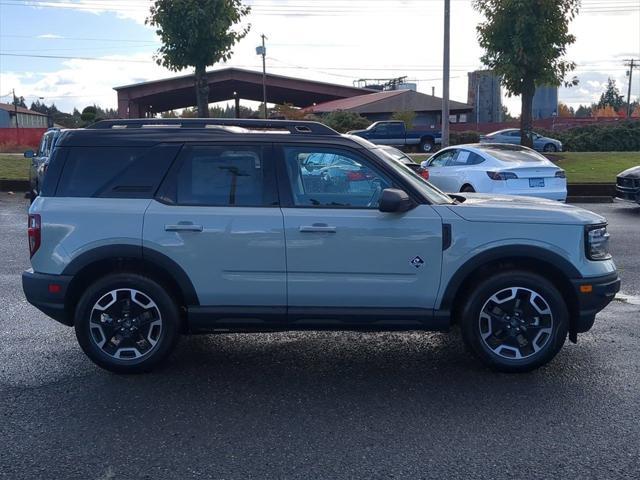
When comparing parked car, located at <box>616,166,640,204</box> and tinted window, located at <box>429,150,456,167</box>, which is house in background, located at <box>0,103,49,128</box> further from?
parked car, located at <box>616,166,640,204</box>

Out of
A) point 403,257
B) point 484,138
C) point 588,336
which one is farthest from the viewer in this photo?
point 484,138

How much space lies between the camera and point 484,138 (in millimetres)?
37750

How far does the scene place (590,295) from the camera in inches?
212

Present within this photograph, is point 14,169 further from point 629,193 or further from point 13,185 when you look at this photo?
point 629,193

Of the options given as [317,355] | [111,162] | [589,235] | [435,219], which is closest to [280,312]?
[317,355]

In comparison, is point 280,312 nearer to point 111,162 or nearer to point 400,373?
point 400,373

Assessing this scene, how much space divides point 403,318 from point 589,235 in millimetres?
1545

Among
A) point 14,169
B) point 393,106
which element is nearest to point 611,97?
point 393,106

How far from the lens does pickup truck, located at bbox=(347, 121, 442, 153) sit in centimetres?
3840

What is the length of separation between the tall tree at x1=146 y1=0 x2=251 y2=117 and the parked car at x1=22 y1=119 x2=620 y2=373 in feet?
55.7

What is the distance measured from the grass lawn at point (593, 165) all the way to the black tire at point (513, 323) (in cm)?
1588

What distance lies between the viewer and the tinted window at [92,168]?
5.48 m

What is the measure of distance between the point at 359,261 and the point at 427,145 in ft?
115

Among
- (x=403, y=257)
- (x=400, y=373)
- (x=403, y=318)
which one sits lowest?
Result: (x=400, y=373)
